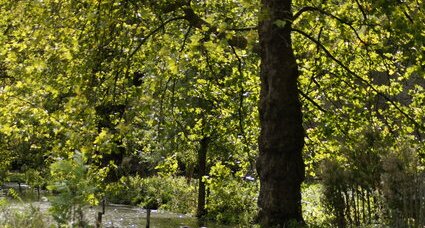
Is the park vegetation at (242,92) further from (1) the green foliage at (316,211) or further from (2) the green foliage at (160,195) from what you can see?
(2) the green foliage at (160,195)

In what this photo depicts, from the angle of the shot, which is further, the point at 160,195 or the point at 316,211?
the point at 160,195

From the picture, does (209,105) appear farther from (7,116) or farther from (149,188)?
(149,188)

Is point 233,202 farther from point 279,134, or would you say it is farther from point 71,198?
point 71,198

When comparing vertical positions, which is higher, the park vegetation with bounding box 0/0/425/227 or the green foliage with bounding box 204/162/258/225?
the park vegetation with bounding box 0/0/425/227

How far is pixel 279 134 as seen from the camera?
9.59m

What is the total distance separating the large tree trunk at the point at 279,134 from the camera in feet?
→ 31.1

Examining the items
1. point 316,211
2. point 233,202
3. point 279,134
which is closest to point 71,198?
point 279,134

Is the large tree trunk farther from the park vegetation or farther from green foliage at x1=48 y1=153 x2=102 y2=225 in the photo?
green foliage at x1=48 y1=153 x2=102 y2=225

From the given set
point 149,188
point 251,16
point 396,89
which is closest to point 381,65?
point 396,89

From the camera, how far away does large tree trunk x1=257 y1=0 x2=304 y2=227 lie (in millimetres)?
9484

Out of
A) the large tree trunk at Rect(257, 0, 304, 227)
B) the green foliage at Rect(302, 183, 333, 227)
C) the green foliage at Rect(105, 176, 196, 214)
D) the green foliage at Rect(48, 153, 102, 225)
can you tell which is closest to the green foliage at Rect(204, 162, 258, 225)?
the green foliage at Rect(302, 183, 333, 227)

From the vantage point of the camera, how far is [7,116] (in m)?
10.1

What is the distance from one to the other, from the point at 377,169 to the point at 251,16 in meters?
5.94

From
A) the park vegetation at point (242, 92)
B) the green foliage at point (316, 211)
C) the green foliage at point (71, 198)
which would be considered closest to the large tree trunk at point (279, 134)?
the park vegetation at point (242, 92)
